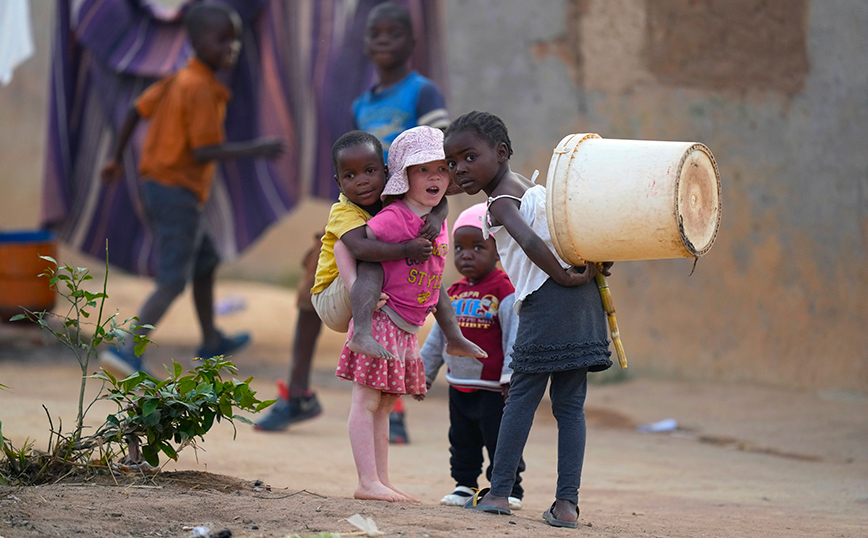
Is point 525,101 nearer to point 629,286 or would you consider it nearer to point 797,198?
point 629,286

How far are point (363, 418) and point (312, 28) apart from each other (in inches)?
195

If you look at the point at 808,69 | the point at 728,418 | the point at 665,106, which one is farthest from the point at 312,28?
the point at 728,418

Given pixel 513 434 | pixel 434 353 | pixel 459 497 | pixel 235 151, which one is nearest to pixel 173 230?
pixel 235 151

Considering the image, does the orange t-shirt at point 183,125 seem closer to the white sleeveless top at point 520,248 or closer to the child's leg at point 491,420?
the child's leg at point 491,420

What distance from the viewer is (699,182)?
2545 millimetres

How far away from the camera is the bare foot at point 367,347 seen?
2680mm

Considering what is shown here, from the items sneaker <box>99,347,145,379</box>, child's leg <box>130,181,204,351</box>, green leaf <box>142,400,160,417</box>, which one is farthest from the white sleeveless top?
child's leg <box>130,181,204,351</box>

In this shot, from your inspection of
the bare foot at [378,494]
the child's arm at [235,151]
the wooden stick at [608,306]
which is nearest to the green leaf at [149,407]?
the bare foot at [378,494]

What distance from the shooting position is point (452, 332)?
9.61 ft

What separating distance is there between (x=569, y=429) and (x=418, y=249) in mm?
709

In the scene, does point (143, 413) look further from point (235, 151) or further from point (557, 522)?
point (235, 151)

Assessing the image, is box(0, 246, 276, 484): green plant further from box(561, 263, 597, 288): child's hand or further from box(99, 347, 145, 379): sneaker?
box(99, 347, 145, 379): sneaker

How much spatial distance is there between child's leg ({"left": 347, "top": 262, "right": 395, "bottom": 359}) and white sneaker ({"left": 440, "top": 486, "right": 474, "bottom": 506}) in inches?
24.3

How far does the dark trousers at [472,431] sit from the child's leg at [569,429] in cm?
38
